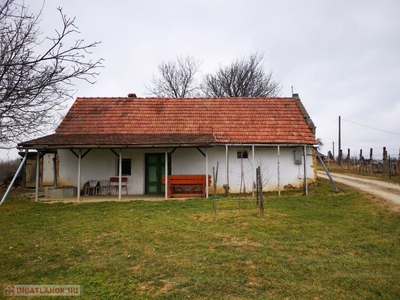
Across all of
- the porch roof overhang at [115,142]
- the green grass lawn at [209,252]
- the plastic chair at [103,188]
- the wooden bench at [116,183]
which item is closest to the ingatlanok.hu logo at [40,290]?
the green grass lawn at [209,252]

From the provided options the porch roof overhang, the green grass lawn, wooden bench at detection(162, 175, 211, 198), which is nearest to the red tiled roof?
the porch roof overhang

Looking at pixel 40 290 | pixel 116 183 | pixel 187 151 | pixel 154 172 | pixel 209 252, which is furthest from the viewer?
pixel 154 172

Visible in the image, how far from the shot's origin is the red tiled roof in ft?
44.4

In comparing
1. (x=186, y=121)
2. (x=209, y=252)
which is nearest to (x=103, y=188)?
(x=186, y=121)

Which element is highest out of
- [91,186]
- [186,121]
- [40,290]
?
[186,121]

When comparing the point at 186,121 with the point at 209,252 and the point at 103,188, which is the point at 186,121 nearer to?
the point at 103,188

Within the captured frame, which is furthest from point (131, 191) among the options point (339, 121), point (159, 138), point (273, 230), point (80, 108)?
point (339, 121)

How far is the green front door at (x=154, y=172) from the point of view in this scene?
13.9 m

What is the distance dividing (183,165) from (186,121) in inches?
106

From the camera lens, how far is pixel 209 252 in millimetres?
5230

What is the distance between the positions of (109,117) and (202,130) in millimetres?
5278

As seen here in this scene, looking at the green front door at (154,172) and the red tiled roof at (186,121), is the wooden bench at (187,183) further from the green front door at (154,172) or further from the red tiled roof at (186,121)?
the red tiled roof at (186,121)

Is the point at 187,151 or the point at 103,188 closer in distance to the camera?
the point at 103,188

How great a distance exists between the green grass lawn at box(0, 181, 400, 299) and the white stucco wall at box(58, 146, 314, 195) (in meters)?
4.21
